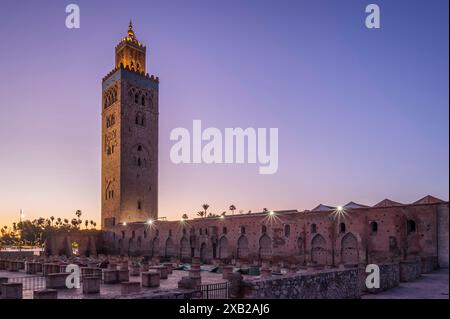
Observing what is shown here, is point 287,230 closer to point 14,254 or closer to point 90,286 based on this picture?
point 90,286

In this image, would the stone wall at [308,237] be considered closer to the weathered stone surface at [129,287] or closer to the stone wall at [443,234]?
the stone wall at [443,234]

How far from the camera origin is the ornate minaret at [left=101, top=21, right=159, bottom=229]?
47.9 m

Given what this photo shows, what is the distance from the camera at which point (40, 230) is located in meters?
84.6

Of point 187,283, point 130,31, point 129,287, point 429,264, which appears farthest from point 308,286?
point 130,31

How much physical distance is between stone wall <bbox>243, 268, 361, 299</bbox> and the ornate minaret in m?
37.7

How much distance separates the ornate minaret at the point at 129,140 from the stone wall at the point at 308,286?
3767 cm

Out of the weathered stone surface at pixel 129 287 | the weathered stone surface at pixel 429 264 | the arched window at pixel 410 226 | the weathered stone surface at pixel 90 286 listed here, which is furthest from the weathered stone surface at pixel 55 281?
the arched window at pixel 410 226

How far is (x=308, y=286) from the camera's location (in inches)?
418

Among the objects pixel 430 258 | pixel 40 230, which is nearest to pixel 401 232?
pixel 430 258

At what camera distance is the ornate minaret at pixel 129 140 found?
47906 millimetres

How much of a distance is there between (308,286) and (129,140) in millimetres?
41062

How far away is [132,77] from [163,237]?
2259cm

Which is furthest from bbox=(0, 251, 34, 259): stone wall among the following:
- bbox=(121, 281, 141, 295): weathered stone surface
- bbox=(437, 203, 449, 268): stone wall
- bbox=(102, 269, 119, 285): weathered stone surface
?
bbox=(437, 203, 449, 268): stone wall

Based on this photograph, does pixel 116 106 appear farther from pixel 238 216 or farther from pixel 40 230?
pixel 40 230
